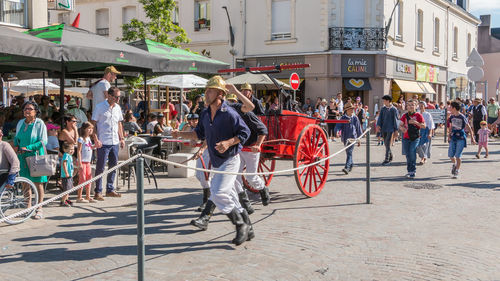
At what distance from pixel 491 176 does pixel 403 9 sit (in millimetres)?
20245

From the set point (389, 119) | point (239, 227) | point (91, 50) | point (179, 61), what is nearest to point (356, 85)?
point (389, 119)

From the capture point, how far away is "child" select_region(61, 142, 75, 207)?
7781 mm

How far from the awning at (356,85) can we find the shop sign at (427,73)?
623cm

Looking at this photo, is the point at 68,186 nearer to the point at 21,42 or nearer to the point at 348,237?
the point at 21,42

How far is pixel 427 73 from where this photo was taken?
32.8 metres

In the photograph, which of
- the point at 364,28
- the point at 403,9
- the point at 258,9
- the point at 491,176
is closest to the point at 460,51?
→ the point at 403,9

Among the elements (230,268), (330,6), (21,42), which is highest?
(330,6)

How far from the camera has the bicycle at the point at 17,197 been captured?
6.66m

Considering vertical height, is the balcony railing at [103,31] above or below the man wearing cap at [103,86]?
above

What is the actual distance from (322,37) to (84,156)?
65.1 ft

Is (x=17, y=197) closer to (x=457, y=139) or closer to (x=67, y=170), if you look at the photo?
(x=67, y=170)

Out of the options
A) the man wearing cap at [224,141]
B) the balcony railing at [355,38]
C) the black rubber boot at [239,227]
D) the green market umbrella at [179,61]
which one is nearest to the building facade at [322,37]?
the balcony railing at [355,38]

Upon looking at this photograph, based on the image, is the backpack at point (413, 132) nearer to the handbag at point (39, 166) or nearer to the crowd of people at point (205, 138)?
the crowd of people at point (205, 138)

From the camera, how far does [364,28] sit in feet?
86.5
